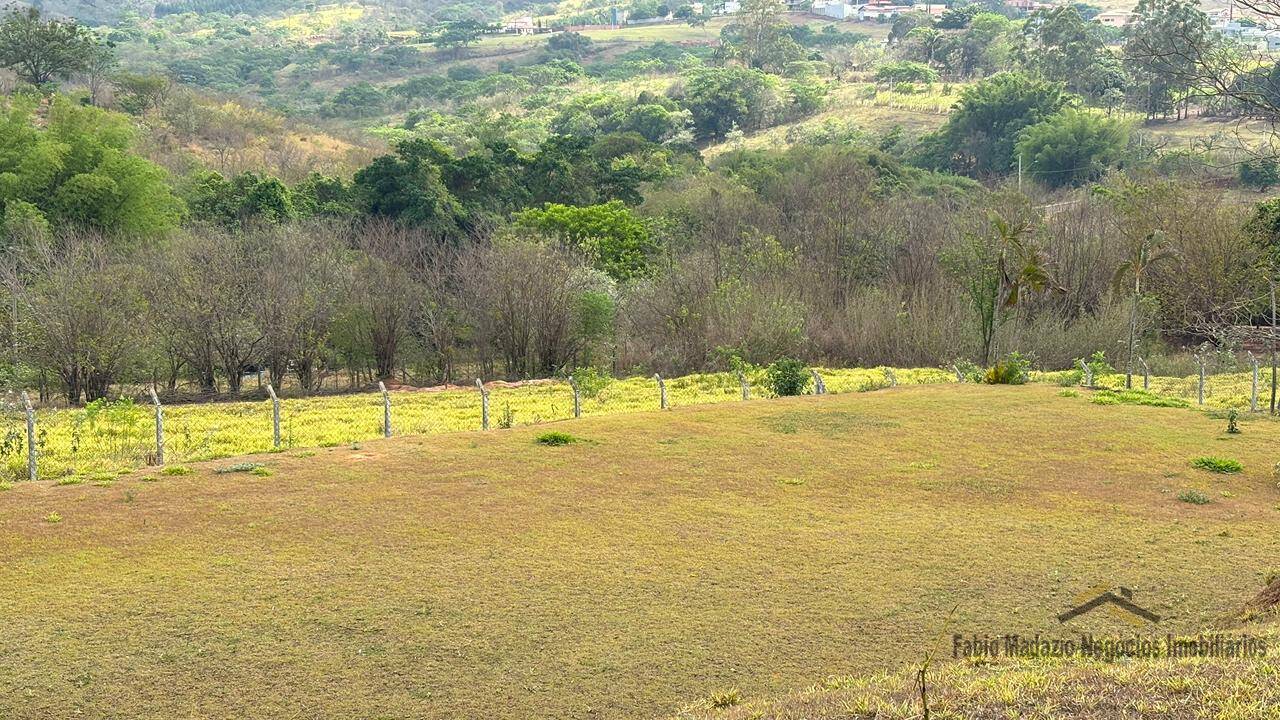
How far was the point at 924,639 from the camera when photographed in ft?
37.4

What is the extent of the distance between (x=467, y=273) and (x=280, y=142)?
144 feet

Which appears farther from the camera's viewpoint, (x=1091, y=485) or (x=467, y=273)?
(x=467, y=273)

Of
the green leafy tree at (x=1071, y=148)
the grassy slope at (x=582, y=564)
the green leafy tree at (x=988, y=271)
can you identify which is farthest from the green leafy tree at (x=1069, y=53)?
the grassy slope at (x=582, y=564)

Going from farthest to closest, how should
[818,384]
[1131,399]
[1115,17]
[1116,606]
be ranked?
[1115,17] → [818,384] → [1131,399] → [1116,606]

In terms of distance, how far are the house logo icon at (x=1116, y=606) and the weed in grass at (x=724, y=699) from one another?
351 cm

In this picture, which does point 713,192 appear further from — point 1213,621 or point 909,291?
point 1213,621

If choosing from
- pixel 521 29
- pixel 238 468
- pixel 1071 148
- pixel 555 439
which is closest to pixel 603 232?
pixel 555 439

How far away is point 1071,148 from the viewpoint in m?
74.6

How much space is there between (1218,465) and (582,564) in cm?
1025

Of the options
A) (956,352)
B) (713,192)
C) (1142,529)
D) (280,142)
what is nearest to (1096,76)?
(713,192)

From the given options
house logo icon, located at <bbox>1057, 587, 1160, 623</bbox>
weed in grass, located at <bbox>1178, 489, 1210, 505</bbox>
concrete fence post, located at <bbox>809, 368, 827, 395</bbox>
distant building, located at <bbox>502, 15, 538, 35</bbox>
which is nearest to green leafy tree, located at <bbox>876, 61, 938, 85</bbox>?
distant building, located at <bbox>502, 15, 538, 35</bbox>

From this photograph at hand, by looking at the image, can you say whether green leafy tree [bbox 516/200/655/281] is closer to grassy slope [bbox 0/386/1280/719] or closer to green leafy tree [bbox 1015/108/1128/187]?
grassy slope [bbox 0/386/1280/719]

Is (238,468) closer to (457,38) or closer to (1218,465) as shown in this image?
(1218,465)

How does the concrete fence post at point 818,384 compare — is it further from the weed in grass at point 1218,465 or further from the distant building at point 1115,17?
the distant building at point 1115,17
